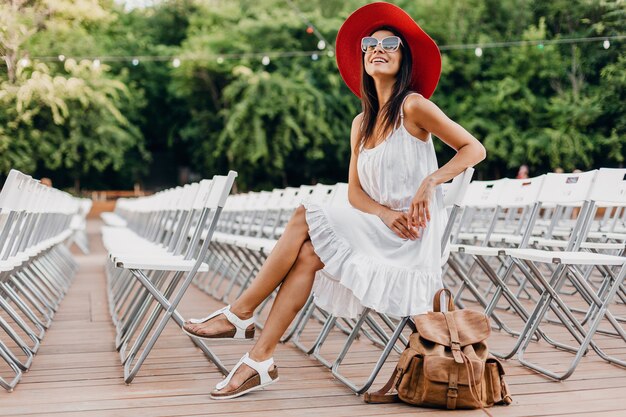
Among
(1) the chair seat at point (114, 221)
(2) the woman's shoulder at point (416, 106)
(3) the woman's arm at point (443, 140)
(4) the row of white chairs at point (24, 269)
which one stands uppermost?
(2) the woman's shoulder at point (416, 106)

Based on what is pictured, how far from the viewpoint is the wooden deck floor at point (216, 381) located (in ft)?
8.80

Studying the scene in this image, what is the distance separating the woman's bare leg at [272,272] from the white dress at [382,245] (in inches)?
1.8

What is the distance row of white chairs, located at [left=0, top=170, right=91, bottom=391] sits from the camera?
11.0ft

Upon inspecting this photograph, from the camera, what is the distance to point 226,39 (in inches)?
931

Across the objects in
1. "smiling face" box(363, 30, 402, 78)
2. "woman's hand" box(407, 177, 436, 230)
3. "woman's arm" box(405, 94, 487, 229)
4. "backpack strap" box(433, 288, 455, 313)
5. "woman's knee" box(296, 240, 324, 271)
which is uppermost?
"smiling face" box(363, 30, 402, 78)

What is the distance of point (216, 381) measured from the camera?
3.15 m

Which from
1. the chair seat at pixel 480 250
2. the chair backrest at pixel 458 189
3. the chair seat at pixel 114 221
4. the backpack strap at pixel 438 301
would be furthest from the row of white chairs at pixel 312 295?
the chair seat at pixel 114 221

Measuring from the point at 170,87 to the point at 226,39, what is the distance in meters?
3.69

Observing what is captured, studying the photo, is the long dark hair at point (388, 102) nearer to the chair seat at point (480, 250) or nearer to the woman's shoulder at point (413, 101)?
the woman's shoulder at point (413, 101)

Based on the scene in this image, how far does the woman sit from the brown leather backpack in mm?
114

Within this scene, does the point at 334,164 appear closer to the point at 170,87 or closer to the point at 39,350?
the point at 170,87

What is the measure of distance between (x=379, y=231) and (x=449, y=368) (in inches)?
21.4

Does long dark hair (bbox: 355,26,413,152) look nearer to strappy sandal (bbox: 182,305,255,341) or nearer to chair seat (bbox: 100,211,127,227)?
strappy sandal (bbox: 182,305,255,341)

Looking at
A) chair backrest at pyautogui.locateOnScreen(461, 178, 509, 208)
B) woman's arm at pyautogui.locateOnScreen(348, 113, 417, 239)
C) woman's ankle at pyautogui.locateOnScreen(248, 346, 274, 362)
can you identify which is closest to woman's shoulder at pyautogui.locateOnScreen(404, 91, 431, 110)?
woman's arm at pyautogui.locateOnScreen(348, 113, 417, 239)
